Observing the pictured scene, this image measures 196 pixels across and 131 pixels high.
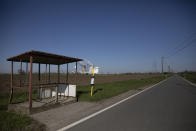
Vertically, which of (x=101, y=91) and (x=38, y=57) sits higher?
(x=38, y=57)

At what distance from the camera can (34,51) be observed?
520 centimetres

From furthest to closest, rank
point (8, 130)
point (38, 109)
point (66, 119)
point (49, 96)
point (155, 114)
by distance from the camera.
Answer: point (49, 96) < point (38, 109) < point (155, 114) < point (66, 119) < point (8, 130)

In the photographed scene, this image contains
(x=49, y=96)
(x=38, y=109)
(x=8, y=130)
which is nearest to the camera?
(x=8, y=130)

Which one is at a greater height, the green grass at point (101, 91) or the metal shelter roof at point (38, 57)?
the metal shelter roof at point (38, 57)

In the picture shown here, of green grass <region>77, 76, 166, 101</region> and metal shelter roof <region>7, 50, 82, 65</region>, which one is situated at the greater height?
metal shelter roof <region>7, 50, 82, 65</region>

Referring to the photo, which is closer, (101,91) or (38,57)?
(38,57)

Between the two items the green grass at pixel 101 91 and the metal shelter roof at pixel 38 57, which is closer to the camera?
the metal shelter roof at pixel 38 57

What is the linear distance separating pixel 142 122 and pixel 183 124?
51.7 inches

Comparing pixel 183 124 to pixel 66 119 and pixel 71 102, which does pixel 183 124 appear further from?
pixel 71 102

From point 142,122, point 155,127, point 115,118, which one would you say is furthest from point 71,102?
point 155,127

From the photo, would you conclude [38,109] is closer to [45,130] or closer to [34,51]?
[45,130]

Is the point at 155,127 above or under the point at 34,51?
under

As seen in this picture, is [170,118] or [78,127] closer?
[78,127]

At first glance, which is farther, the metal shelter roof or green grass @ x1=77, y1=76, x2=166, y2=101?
green grass @ x1=77, y1=76, x2=166, y2=101
